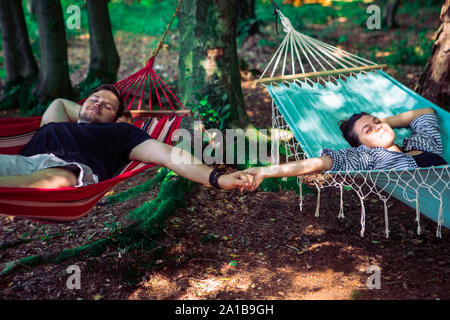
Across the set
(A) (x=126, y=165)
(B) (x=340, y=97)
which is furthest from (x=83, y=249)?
(B) (x=340, y=97)

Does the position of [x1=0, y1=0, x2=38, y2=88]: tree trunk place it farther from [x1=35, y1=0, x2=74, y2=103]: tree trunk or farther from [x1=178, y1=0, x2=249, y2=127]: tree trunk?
[x1=178, y1=0, x2=249, y2=127]: tree trunk

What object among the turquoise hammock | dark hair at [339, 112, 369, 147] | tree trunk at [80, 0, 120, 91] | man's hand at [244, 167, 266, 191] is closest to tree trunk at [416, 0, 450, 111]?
the turquoise hammock

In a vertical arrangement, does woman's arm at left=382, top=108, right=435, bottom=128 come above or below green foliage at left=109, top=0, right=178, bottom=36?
below

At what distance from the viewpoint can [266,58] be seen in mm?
6094

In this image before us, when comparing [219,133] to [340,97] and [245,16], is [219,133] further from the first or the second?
[245,16]

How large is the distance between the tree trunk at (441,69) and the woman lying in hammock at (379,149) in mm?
710

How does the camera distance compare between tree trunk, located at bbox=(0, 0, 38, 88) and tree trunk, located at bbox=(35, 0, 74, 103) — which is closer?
tree trunk, located at bbox=(35, 0, 74, 103)

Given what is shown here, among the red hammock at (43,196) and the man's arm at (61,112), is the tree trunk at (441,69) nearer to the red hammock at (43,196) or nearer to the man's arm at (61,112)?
the red hammock at (43,196)

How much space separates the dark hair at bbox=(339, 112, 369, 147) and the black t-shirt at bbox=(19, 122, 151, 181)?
1262 millimetres

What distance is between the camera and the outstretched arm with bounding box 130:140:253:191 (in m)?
2.04

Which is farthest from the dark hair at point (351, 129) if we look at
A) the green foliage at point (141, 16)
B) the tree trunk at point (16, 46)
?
the green foliage at point (141, 16)
